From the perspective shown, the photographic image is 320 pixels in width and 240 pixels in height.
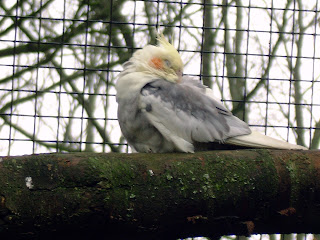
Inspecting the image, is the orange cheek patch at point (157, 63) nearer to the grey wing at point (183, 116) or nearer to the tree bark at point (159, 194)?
the grey wing at point (183, 116)

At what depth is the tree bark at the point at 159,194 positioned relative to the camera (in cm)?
154

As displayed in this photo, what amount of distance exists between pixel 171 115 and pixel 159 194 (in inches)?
22.0

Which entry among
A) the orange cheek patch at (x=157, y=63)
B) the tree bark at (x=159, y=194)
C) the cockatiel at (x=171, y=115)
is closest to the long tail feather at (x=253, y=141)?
the cockatiel at (x=171, y=115)

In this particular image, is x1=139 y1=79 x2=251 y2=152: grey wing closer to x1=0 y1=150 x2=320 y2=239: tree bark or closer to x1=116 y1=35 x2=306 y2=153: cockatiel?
x1=116 y1=35 x2=306 y2=153: cockatiel

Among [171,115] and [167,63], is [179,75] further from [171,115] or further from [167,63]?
[171,115]


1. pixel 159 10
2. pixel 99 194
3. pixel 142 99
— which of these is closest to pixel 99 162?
pixel 99 194

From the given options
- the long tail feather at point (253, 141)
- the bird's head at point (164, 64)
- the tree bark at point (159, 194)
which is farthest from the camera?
the bird's head at point (164, 64)

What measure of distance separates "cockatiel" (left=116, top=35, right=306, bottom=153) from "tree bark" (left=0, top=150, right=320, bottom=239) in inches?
11.8

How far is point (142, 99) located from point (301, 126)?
5.54 ft

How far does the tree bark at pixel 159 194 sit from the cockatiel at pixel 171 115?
30 cm

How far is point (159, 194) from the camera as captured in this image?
Answer: 1.65m

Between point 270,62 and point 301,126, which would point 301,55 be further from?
point 301,126

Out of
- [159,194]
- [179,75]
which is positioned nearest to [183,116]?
[179,75]

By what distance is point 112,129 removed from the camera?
3.47 metres
